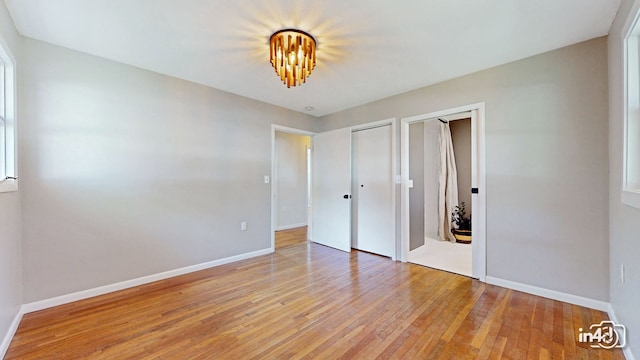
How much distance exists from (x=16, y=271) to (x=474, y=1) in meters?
4.01

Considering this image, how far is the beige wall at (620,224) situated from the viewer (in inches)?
58.1

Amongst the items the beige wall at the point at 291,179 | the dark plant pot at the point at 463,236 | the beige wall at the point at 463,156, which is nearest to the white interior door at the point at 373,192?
the dark plant pot at the point at 463,236

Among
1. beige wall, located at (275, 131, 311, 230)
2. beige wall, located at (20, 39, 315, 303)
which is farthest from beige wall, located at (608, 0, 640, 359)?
beige wall, located at (275, 131, 311, 230)

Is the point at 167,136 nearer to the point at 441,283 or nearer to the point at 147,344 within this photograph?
the point at 147,344

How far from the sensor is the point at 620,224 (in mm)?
1798

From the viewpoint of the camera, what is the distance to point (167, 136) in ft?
9.48

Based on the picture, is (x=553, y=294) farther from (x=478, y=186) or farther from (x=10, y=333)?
(x=10, y=333)

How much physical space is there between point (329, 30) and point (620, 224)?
2.62m

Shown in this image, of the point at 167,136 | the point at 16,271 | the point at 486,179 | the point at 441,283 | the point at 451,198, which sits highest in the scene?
the point at 167,136

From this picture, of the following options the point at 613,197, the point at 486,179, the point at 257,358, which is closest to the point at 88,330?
the point at 257,358

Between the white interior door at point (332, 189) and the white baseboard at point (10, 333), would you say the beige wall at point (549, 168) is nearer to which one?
the white interior door at point (332, 189)

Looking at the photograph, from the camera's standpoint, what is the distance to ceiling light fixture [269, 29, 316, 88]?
2.02 metres

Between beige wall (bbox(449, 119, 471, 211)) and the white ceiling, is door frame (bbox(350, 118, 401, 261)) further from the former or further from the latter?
beige wall (bbox(449, 119, 471, 211))

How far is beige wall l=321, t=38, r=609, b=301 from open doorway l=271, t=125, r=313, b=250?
3.70m
